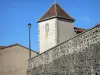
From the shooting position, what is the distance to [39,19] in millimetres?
42531

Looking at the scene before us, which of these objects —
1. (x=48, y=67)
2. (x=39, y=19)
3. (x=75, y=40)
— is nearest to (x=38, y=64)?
(x=48, y=67)

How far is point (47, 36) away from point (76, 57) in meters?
20.8

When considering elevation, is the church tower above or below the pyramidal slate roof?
below

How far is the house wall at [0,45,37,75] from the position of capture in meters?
38.8

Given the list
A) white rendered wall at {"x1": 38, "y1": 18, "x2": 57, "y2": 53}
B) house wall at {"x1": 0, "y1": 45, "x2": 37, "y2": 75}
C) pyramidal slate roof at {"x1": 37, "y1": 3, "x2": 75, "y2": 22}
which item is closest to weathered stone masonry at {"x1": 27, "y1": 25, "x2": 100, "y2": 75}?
house wall at {"x1": 0, "y1": 45, "x2": 37, "y2": 75}

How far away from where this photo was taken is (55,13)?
41.2 meters

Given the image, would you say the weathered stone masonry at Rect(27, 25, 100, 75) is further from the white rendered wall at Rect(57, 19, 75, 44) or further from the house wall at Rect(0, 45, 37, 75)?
the white rendered wall at Rect(57, 19, 75, 44)

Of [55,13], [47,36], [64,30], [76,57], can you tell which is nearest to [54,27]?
[64,30]

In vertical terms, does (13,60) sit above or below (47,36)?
below

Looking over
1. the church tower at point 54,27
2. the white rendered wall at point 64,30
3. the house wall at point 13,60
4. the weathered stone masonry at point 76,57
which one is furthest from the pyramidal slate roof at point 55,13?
the weathered stone masonry at point 76,57

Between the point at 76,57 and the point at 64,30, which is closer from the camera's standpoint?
the point at 76,57

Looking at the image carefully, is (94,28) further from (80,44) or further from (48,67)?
(48,67)

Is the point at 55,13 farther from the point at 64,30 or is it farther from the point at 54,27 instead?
the point at 64,30

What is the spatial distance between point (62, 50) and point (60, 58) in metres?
0.63
